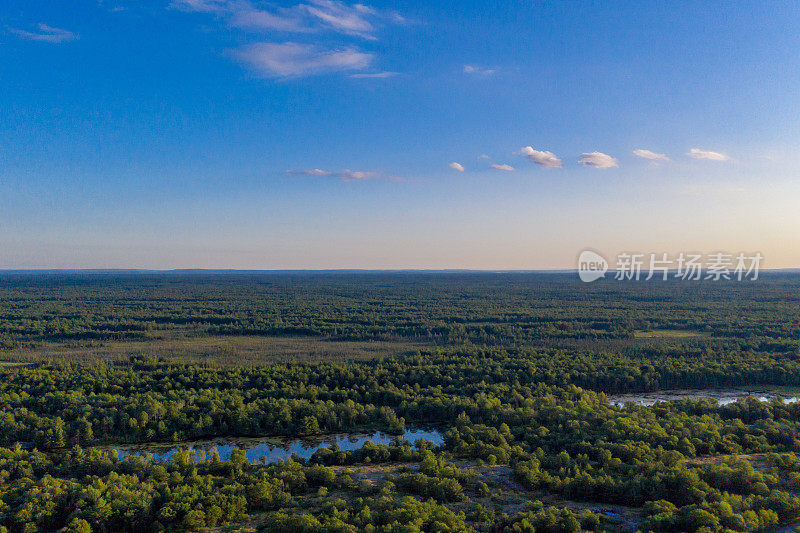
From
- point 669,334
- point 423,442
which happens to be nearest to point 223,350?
point 423,442

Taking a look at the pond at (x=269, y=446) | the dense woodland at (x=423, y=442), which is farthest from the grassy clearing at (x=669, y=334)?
the pond at (x=269, y=446)

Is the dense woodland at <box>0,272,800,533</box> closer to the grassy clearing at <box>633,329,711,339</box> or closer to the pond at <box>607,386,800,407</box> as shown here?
the pond at <box>607,386,800,407</box>

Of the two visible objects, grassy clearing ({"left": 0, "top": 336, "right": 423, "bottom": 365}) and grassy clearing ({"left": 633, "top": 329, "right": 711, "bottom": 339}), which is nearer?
grassy clearing ({"left": 0, "top": 336, "right": 423, "bottom": 365})

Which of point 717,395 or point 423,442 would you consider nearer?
point 423,442

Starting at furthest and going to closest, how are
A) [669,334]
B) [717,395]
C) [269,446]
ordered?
[669,334], [717,395], [269,446]

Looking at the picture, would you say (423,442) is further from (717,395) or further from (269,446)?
(717,395)

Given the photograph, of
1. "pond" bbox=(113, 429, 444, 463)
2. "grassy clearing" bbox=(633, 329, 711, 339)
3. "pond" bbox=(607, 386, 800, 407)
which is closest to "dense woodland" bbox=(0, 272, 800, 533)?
"pond" bbox=(113, 429, 444, 463)

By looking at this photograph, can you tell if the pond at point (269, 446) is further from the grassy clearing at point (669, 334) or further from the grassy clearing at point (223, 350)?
the grassy clearing at point (669, 334)
